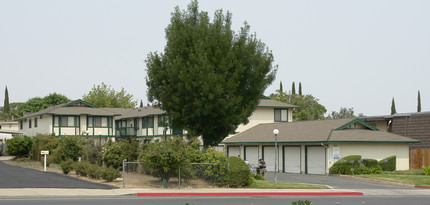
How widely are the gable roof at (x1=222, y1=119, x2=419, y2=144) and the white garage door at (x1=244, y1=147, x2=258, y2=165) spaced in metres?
1.15

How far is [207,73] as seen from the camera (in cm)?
2978

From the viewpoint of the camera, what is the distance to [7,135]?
69.3 meters

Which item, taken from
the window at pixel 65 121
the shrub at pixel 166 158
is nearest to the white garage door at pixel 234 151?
the window at pixel 65 121

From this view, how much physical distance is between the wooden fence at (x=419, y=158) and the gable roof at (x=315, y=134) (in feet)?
9.95

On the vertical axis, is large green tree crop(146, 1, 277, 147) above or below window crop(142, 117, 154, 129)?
above

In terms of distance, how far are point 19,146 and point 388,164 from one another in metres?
38.5

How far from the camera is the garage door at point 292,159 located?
44.5m

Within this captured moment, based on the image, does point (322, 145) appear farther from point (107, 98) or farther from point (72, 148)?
point (107, 98)

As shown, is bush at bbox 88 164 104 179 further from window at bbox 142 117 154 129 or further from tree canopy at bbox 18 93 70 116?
tree canopy at bbox 18 93 70 116

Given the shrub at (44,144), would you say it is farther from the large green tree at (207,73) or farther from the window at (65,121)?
the large green tree at (207,73)

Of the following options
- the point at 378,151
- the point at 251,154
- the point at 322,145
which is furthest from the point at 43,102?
the point at 378,151

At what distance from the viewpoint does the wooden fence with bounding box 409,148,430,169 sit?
150 ft

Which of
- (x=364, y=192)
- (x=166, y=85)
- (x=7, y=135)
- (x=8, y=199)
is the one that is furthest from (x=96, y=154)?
(x=7, y=135)

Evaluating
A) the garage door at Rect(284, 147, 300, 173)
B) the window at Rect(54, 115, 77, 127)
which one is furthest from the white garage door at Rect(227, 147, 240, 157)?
the window at Rect(54, 115, 77, 127)
